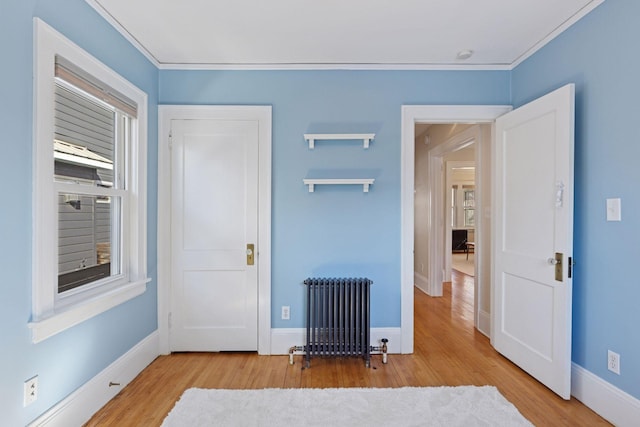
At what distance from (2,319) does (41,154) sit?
81 cm

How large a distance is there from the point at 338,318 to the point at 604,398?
69.8 inches

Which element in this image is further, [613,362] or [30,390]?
[613,362]

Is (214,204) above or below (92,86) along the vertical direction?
below

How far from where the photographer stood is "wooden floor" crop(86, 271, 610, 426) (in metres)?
1.95

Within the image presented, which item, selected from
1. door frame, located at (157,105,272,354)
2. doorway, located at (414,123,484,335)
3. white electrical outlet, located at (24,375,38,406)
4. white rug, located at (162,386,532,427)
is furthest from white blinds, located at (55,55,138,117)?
doorway, located at (414,123,484,335)

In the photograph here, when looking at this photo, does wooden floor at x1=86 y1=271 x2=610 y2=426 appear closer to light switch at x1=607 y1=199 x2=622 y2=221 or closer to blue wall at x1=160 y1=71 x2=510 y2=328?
blue wall at x1=160 y1=71 x2=510 y2=328

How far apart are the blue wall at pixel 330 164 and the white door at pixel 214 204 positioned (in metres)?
0.21

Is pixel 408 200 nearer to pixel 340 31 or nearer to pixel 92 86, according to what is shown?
pixel 340 31

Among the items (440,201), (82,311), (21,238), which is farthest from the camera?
(440,201)

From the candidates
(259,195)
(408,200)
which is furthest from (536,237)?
(259,195)

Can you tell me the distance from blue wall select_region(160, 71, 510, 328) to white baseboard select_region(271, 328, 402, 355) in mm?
62

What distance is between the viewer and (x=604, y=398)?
1900 millimetres

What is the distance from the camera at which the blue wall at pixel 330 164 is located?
2754 millimetres

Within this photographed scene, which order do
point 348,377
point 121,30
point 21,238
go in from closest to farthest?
point 21,238 < point 121,30 < point 348,377
